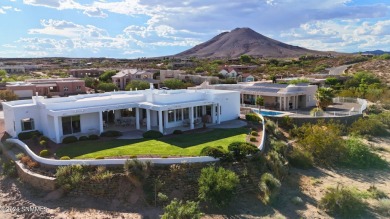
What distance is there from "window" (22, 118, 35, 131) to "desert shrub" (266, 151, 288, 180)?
2110cm

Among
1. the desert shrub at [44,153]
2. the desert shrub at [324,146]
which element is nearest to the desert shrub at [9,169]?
the desert shrub at [44,153]

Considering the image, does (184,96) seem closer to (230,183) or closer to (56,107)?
(56,107)

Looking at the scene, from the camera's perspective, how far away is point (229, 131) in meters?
31.9

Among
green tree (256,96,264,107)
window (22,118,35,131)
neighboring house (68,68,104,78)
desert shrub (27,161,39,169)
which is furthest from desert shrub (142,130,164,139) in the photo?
neighboring house (68,68,104,78)

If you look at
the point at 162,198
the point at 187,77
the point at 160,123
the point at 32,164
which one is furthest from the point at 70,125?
the point at 187,77

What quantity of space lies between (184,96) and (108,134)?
8.43 meters

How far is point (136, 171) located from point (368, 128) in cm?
2755

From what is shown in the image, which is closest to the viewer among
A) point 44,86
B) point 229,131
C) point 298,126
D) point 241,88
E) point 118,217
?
point 118,217

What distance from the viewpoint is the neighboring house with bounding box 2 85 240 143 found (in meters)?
30.3

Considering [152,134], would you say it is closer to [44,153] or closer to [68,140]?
[68,140]

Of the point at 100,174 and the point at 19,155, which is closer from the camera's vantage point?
the point at 100,174

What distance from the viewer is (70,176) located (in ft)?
74.4

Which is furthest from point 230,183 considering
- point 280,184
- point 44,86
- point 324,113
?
point 44,86

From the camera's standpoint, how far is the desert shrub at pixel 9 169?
26047 millimetres
